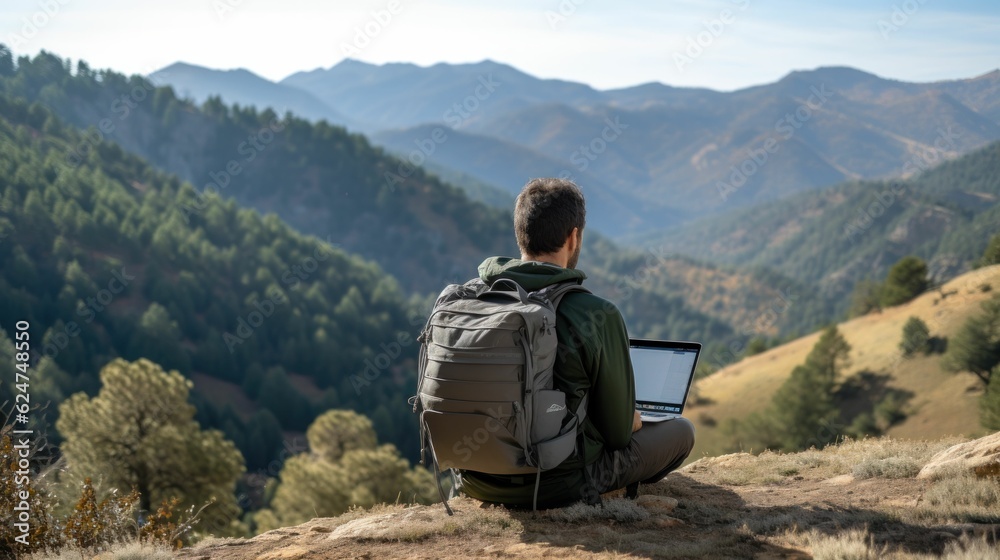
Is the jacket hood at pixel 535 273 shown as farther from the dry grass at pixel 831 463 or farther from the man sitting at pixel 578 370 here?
the dry grass at pixel 831 463

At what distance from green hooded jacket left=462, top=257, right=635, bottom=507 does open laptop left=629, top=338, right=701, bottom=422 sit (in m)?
0.56

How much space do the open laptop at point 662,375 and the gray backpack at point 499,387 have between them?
95 centimetres

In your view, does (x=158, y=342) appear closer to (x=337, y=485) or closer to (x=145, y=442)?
(x=337, y=485)

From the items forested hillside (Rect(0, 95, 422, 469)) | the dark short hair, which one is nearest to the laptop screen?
the dark short hair

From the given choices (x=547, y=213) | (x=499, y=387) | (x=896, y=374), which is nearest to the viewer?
(x=499, y=387)

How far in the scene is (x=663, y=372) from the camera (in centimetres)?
589

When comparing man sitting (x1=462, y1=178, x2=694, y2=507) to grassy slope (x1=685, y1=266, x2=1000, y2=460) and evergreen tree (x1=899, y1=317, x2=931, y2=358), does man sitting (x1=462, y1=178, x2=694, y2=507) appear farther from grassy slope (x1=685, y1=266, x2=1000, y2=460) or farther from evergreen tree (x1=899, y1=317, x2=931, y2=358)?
evergreen tree (x1=899, y1=317, x2=931, y2=358)

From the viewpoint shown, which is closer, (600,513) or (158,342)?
(600,513)

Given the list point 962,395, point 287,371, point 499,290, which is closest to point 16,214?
point 287,371

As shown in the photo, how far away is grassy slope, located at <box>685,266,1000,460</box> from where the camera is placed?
5009cm

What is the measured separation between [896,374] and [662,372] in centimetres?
5960

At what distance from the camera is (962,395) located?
50281mm

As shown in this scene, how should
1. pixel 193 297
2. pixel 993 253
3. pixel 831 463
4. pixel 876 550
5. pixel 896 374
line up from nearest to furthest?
1. pixel 876 550
2. pixel 831 463
3. pixel 993 253
4. pixel 896 374
5. pixel 193 297

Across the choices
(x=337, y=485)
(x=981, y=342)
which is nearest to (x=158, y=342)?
(x=337, y=485)
